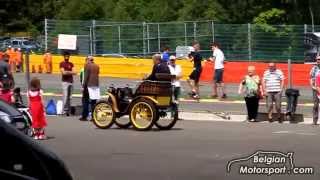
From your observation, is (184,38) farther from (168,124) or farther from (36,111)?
(36,111)

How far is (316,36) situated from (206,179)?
26787 mm

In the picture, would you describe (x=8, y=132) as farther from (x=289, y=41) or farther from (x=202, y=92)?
(x=289, y=41)

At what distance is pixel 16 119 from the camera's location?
10.4m

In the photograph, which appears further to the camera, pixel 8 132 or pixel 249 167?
pixel 249 167

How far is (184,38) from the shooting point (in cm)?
4169

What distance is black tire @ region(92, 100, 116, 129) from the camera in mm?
18297

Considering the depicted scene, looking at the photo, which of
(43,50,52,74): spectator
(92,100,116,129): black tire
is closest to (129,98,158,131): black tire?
(92,100,116,129): black tire

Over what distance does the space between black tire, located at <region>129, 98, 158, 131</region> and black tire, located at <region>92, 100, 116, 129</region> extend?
715mm

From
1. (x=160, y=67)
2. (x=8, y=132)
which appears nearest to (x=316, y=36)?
(x=160, y=67)

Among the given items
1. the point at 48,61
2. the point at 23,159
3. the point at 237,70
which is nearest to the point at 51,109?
the point at 237,70

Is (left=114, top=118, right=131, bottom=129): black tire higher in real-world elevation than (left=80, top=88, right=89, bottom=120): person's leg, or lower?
lower

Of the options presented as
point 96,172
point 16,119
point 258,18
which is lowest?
point 96,172

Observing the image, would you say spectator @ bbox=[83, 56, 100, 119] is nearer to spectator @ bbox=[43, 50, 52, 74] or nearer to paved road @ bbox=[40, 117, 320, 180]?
paved road @ bbox=[40, 117, 320, 180]

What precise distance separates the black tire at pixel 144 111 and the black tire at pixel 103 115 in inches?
28.1
